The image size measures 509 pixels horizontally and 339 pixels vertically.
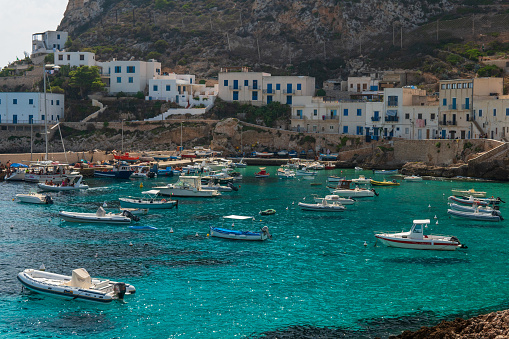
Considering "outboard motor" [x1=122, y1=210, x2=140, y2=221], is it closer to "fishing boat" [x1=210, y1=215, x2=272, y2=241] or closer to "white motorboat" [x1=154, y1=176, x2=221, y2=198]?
"fishing boat" [x1=210, y1=215, x2=272, y2=241]

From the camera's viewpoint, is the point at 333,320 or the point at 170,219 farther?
the point at 170,219

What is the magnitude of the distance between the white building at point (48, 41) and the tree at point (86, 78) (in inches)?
891

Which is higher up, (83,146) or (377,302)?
(83,146)

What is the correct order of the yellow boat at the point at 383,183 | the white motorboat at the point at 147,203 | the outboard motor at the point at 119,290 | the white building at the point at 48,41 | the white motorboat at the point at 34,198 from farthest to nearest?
the white building at the point at 48,41
the yellow boat at the point at 383,183
the white motorboat at the point at 34,198
the white motorboat at the point at 147,203
the outboard motor at the point at 119,290

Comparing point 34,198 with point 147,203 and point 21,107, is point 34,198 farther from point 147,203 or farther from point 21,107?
point 21,107

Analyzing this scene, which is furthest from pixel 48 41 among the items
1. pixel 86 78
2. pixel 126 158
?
pixel 126 158

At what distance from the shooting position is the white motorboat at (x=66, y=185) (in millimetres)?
69062

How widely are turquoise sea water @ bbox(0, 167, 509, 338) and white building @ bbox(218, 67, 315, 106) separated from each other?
170 feet

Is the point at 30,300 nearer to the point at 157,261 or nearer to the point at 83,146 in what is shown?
the point at 157,261

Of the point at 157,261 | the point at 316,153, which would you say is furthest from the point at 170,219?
the point at 316,153

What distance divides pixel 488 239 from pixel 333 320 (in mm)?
21110

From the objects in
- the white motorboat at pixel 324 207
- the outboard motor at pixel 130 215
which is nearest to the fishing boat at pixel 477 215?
the white motorboat at pixel 324 207

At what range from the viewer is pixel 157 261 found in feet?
124

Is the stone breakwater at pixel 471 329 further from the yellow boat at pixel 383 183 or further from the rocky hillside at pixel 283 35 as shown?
the rocky hillside at pixel 283 35
